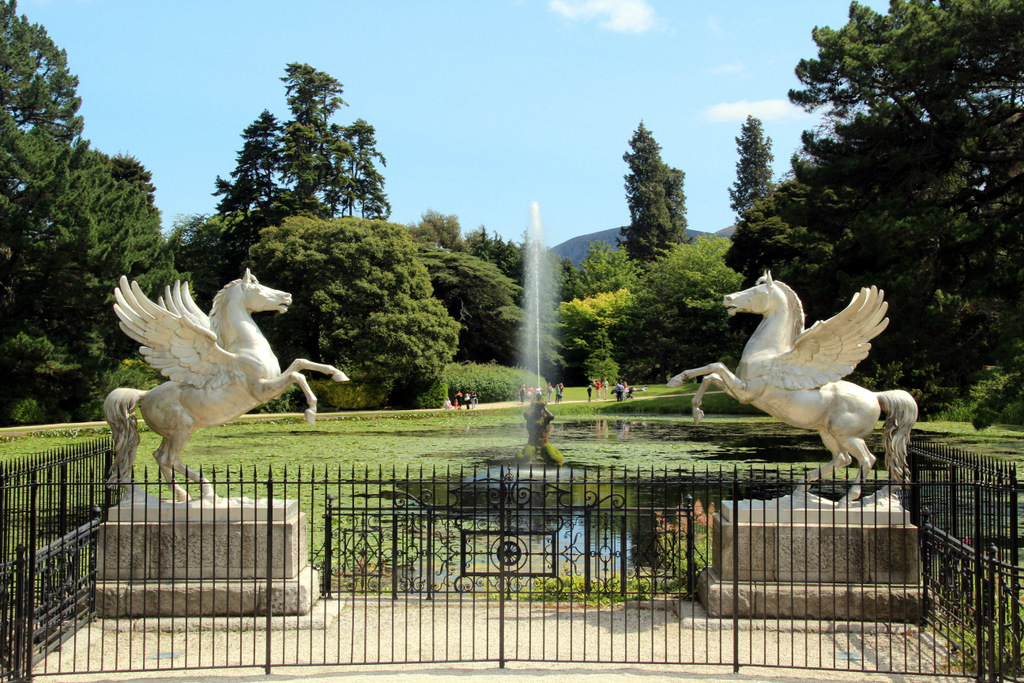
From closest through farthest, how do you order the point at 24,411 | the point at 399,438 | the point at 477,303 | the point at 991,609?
the point at 991,609
the point at 399,438
the point at 24,411
the point at 477,303

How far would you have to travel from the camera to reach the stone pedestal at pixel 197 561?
7.94 m

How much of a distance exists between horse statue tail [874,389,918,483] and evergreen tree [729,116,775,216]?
202 ft

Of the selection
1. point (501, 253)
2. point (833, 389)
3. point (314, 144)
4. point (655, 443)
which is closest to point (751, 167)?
point (501, 253)

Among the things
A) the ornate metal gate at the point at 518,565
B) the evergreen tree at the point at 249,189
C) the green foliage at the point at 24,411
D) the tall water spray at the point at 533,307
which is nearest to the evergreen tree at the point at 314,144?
the evergreen tree at the point at 249,189

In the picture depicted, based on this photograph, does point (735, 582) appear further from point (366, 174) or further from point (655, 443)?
point (366, 174)

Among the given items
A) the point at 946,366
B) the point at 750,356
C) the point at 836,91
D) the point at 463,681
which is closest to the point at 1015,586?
the point at 750,356

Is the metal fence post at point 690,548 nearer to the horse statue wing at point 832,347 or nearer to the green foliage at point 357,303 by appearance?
the horse statue wing at point 832,347

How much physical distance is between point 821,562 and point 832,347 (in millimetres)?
1969

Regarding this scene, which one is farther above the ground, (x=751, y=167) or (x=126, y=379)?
(x=751, y=167)

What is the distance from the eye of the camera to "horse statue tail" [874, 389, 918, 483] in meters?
8.18

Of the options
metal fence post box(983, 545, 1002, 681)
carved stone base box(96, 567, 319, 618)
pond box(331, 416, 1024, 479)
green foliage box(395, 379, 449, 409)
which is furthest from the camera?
green foliage box(395, 379, 449, 409)

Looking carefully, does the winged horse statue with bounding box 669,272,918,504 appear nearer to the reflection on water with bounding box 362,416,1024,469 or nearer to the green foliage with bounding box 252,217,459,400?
the reflection on water with bounding box 362,416,1024,469

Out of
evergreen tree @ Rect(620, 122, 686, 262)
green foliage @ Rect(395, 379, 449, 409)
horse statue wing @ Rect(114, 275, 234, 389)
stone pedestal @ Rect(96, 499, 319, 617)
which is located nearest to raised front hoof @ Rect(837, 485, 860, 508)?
stone pedestal @ Rect(96, 499, 319, 617)

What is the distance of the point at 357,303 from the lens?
41.2 meters
